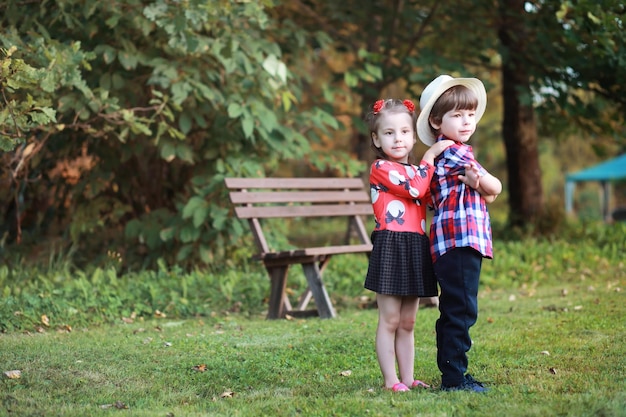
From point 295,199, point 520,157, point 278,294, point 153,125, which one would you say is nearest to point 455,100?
point 278,294

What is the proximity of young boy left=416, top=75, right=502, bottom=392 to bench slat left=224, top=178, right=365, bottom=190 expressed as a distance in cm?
326

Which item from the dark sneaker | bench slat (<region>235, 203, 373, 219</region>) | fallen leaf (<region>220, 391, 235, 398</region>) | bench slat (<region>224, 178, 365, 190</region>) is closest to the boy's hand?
the dark sneaker

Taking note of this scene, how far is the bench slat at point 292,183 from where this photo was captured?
6.86 m

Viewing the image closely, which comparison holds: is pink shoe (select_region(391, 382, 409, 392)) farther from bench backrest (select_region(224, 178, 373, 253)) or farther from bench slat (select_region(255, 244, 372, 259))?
bench backrest (select_region(224, 178, 373, 253))

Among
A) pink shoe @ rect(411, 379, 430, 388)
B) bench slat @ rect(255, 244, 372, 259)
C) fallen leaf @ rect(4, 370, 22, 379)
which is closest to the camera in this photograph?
pink shoe @ rect(411, 379, 430, 388)

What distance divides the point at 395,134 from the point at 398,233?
484mm

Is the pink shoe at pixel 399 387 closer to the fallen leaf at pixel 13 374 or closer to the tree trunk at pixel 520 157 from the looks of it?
the fallen leaf at pixel 13 374

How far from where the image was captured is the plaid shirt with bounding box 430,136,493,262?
3.65 meters

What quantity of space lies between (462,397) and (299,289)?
4.19 metres

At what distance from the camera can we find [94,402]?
12.1 ft

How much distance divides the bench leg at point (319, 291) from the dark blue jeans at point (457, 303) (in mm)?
2604

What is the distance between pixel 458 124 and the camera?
3779 mm

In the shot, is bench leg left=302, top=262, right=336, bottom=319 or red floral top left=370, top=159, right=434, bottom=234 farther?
bench leg left=302, top=262, right=336, bottom=319

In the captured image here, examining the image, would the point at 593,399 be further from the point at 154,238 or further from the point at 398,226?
the point at 154,238
